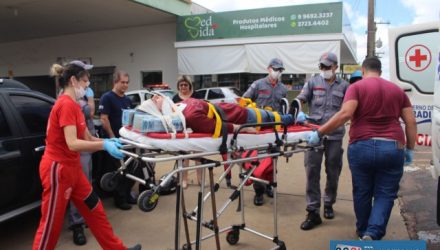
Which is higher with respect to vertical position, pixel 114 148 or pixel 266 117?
pixel 266 117

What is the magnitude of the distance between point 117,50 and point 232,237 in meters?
13.8

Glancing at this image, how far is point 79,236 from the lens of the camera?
4086mm

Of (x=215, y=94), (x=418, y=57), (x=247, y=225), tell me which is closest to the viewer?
(x=247, y=225)

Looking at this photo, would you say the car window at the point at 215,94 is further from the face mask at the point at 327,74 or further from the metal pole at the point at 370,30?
the face mask at the point at 327,74

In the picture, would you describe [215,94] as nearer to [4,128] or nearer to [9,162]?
[4,128]

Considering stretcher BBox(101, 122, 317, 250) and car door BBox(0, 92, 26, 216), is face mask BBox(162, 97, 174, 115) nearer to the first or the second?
stretcher BBox(101, 122, 317, 250)

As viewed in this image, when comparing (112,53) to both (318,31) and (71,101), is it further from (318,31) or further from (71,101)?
(71,101)

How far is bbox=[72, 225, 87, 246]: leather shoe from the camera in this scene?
13.4 feet


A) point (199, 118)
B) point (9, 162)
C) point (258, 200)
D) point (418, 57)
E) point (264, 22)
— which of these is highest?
point (264, 22)

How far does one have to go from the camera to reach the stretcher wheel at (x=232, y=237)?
3979mm

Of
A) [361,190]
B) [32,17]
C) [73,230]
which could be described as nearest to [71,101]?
[73,230]

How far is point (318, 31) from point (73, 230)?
10.4m

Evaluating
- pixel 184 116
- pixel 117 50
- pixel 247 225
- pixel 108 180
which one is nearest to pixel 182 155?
pixel 184 116

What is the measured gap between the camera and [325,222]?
15.2ft
